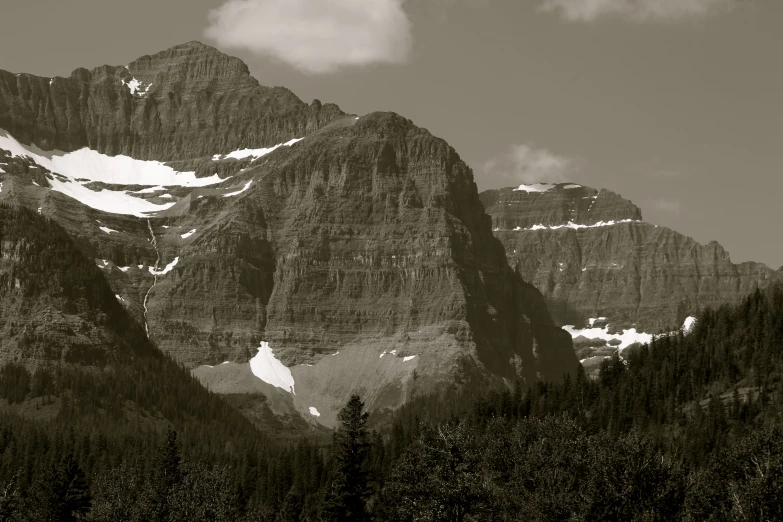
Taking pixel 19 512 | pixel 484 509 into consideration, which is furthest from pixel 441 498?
pixel 19 512

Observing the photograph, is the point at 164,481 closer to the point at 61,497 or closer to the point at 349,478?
the point at 61,497

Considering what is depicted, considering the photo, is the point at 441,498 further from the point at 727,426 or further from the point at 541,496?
the point at 727,426

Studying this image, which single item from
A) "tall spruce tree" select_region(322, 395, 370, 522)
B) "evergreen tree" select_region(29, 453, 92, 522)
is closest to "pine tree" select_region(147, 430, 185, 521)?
"evergreen tree" select_region(29, 453, 92, 522)

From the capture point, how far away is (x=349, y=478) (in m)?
144

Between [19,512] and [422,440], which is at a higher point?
[422,440]

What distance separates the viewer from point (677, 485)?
12888 cm

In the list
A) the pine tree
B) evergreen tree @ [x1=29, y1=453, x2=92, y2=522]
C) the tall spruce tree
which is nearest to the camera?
the tall spruce tree

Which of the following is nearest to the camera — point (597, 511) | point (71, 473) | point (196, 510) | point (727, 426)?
point (597, 511)

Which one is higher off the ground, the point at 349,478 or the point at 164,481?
the point at 349,478

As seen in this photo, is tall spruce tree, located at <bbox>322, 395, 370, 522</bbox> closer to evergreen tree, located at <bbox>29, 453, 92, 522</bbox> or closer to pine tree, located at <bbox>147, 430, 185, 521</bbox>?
pine tree, located at <bbox>147, 430, 185, 521</bbox>

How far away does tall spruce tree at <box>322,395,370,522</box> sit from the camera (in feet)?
466

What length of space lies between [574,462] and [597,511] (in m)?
14.1

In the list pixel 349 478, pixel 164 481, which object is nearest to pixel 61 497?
pixel 164 481

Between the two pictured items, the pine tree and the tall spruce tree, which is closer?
the tall spruce tree
